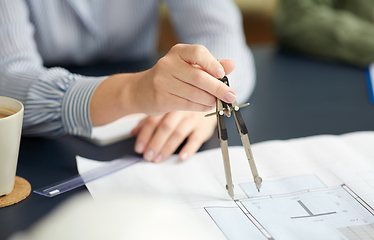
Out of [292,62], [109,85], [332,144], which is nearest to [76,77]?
[109,85]

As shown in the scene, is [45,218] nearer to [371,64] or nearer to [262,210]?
[262,210]

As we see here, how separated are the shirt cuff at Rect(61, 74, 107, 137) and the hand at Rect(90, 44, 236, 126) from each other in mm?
34

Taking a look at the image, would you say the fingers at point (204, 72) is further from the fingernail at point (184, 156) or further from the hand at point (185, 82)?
the fingernail at point (184, 156)

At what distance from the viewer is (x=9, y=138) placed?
39cm

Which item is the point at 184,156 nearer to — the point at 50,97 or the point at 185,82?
the point at 185,82

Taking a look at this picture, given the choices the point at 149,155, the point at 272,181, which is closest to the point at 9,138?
the point at 149,155

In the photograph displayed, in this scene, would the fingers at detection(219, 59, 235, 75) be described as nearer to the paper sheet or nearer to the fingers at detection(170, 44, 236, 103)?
the fingers at detection(170, 44, 236, 103)

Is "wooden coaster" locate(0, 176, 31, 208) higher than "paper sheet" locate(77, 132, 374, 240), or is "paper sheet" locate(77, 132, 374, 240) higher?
"paper sheet" locate(77, 132, 374, 240)

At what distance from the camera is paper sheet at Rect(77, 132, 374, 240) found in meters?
0.41

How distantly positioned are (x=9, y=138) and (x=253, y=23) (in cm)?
214

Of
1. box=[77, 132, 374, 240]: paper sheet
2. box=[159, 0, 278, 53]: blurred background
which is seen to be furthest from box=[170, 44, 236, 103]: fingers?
box=[159, 0, 278, 53]: blurred background

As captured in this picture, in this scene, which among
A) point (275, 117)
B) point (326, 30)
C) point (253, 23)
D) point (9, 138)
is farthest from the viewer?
point (253, 23)

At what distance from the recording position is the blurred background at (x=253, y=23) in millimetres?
2164

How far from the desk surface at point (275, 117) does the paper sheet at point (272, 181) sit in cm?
4
